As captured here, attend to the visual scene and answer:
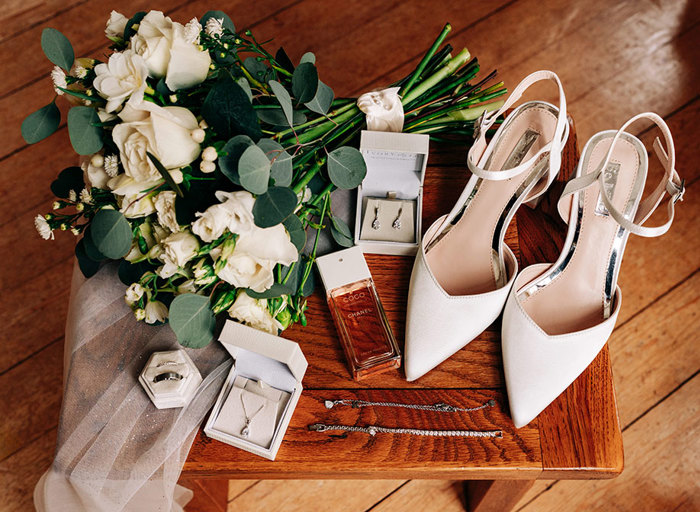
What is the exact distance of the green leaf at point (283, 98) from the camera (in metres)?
0.73

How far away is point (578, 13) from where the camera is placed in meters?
1.79

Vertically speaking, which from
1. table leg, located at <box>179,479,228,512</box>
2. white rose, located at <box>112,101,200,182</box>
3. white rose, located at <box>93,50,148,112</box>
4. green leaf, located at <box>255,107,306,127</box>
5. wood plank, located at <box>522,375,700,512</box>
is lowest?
wood plank, located at <box>522,375,700,512</box>

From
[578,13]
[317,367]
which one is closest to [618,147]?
[317,367]

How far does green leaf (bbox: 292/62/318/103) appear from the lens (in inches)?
30.7

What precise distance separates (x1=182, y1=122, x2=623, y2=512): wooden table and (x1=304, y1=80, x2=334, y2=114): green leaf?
0.93ft

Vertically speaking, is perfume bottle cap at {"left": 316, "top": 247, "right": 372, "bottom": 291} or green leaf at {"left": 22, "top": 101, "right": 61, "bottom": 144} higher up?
green leaf at {"left": 22, "top": 101, "right": 61, "bottom": 144}

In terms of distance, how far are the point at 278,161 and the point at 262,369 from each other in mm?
298

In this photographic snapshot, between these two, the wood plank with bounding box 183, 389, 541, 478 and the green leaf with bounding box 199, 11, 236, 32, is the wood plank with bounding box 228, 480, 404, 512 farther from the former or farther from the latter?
the green leaf with bounding box 199, 11, 236, 32

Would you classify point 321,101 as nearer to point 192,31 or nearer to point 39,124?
point 192,31

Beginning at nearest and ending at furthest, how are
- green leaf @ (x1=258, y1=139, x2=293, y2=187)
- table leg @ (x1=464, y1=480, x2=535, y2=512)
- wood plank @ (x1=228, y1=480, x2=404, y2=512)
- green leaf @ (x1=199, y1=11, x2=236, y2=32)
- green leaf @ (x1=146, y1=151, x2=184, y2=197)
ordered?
1. green leaf @ (x1=146, y1=151, x2=184, y2=197)
2. green leaf @ (x1=258, y1=139, x2=293, y2=187)
3. green leaf @ (x1=199, y1=11, x2=236, y2=32)
4. table leg @ (x1=464, y1=480, x2=535, y2=512)
5. wood plank @ (x1=228, y1=480, x2=404, y2=512)

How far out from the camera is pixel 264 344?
2.48 feet

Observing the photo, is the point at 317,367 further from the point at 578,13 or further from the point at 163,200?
the point at 578,13

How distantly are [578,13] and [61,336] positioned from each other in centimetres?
175

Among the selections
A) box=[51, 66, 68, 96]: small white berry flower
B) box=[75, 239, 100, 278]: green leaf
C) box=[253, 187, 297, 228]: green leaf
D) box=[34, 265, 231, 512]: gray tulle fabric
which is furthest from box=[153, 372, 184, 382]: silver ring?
box=[51, 66, 68, 96]: small white berry flower
